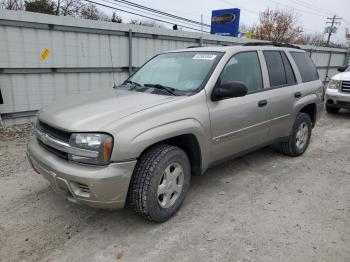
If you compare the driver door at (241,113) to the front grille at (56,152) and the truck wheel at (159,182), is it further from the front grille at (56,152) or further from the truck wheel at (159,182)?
the front grille at (56,152)

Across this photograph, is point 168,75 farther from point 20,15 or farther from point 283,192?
point 20,15

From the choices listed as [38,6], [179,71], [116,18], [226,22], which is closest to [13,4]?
[38,6]

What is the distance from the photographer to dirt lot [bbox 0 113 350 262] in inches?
109

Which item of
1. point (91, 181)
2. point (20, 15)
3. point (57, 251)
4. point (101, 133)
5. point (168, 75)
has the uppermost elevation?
point (20, 15)

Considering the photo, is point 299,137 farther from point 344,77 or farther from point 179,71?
point 344,77

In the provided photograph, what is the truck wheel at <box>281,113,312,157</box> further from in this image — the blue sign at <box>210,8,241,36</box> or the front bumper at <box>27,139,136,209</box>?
the blue sign at <box>210,8,241,36</box>

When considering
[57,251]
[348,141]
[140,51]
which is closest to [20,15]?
[140,51]

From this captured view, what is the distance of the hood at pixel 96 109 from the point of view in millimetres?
2816

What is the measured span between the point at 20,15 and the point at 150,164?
4879mm

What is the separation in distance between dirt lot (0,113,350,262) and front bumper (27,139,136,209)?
1.44 feet

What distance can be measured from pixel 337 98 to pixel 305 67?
406cm

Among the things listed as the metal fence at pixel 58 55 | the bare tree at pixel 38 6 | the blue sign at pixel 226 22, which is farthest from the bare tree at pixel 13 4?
the metal fence at pixel 58 55

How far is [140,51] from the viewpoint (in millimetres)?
8328

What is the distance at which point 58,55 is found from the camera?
6.81m
